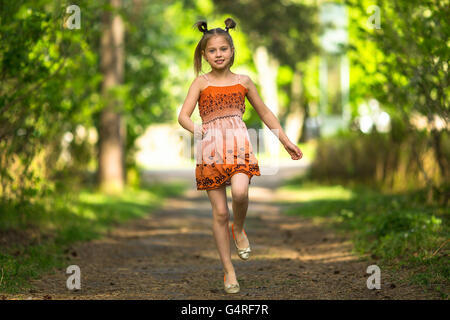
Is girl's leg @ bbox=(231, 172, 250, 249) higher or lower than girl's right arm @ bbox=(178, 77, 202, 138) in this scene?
lower

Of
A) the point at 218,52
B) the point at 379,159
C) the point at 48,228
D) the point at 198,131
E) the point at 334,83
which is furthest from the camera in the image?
the point at 334,83

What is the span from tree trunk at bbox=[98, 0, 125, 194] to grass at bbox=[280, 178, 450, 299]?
461cm

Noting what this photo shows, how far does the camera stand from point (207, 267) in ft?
20.5

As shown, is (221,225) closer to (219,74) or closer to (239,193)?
(239,193)

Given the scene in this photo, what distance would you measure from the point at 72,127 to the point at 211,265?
4502 mm

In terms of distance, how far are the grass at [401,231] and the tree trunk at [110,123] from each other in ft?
15.1

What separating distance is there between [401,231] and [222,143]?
2.55 meters

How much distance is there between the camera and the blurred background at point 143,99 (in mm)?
6977

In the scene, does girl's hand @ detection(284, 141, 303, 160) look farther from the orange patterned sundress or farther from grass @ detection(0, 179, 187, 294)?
grass @ detection(0, 179, 187, 294)

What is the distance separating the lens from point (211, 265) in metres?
6.37

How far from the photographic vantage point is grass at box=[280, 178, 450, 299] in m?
5.23

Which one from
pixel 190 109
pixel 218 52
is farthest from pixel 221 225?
pixel 218 52

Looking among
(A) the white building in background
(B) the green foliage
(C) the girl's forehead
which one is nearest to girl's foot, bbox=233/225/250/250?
(C) the girl's forehead

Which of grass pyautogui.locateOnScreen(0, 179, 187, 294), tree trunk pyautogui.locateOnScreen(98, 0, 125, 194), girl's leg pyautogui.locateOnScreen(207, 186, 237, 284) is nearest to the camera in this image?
girl's leg pyautogui.locateOnScreen(207, 186, 237, 284)
